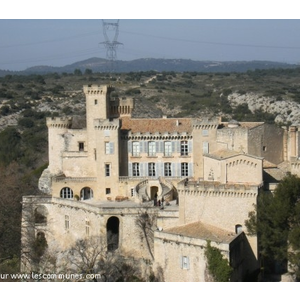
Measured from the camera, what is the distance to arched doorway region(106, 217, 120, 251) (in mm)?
45469

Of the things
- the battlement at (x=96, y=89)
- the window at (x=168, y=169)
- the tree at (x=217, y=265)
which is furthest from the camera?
the battlement at (x=96, y=89)

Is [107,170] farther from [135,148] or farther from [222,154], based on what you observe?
[222,154]

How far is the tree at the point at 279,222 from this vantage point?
3881 centimetres

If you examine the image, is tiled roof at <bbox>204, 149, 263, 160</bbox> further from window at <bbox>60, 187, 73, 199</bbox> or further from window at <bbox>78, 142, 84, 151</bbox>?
window at <bbox>60, 187, 73, 199</bbox>

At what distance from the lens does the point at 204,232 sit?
40969 mm

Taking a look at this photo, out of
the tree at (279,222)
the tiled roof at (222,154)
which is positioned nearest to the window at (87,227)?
the tiled roof at (222,154)

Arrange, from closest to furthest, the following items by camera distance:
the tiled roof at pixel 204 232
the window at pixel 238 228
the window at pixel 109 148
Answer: the tiled roof at pixel 204 232 → the window at pixel 238 228 → the window at pixel 109 148

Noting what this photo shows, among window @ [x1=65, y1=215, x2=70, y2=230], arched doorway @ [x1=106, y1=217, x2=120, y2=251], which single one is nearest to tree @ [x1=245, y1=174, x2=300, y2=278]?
arched doorway @ [x1=106, y1=217, x2=120, y2=251]

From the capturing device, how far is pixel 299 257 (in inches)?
1483

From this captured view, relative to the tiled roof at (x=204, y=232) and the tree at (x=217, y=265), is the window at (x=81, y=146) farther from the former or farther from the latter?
the tree at (x=217, y=265)

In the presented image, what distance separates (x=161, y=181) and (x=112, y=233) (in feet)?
20.8

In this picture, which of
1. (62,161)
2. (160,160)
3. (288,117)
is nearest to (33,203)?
(62,161)

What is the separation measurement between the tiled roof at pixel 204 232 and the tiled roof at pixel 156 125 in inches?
439

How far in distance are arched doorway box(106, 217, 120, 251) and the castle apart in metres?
0.07
